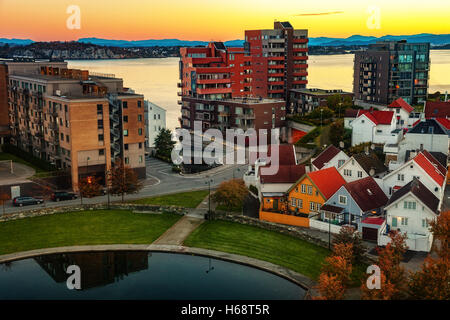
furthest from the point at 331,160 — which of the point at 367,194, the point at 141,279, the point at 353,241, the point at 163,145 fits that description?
the point at 163,145

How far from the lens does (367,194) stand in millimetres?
52344

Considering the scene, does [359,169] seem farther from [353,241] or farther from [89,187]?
[89,187]

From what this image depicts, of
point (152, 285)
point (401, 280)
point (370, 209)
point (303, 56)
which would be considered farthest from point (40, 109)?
point (303, 56)

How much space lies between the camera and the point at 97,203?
60.5 meters

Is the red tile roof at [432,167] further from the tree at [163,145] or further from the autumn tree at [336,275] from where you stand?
the tree at [163,145]

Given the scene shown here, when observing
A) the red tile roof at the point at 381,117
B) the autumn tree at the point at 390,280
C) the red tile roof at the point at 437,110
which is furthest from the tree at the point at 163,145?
the autumn tree at the point at 390,280

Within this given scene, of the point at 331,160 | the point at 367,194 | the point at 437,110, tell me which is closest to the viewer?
the point at 367,194

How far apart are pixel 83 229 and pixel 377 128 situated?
1725 inches

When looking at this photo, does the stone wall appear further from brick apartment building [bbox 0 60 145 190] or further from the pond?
the pond

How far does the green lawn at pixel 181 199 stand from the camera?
197 ft

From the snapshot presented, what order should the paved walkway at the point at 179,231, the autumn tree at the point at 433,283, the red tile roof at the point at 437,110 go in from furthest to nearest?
the red tile roof at the point at 437,110, the paved walkway at the point at 179,231, the autumn tree at the point at 433,283

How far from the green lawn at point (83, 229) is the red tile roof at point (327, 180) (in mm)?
15570
